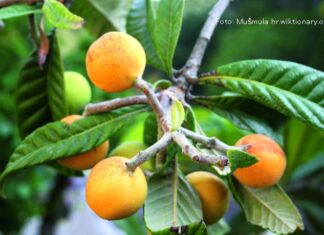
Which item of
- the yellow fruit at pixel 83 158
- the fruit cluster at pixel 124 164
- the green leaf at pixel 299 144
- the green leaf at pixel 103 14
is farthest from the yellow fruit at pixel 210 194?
the green leaf at pixel 299 144

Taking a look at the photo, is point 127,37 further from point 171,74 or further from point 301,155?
point 301,155

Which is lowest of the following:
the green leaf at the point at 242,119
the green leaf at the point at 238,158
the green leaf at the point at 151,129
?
the green leaf at the point at 151,129

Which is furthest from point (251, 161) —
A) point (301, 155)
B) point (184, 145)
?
point (301, 155)

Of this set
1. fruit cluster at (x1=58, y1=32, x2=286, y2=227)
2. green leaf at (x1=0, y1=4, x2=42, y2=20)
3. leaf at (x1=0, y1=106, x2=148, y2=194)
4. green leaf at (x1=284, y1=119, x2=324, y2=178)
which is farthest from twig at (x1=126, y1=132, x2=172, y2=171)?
green leaf at (x1=284, y1=119, x2=324, y2=178)

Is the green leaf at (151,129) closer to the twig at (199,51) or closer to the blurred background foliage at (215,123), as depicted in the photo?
the twig at (199,51)

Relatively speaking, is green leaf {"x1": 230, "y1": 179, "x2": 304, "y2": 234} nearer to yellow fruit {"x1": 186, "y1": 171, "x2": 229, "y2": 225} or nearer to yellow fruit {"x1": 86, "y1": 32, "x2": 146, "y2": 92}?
yellow fruit {"x1": 186, "y1": 171, "x2": 229, "y2": 225}

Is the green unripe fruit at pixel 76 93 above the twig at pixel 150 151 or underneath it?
underneath

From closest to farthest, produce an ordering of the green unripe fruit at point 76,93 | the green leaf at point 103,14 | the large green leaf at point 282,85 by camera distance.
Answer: the large green leaf at point 282,85 → the green unripe fruit at point 76,93 → the green leaf at point 103,14

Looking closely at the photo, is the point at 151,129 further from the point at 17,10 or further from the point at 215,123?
the point at 215,123
